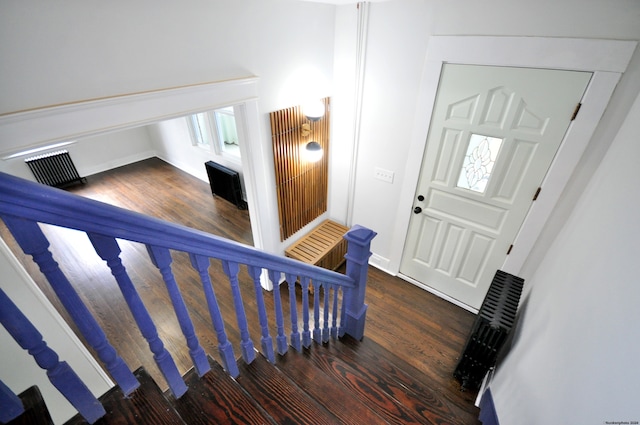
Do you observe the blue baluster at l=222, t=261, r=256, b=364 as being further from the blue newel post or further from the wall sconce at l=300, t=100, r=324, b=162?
the wall sconce at l=300, t=100, r=324, b=162

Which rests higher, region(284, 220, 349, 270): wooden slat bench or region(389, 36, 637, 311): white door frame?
region(389, 36, 637, 311): white door frame

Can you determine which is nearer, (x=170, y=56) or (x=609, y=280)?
(x=609, y=280)

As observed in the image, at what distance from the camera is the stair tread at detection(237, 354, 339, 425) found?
1.11 metres

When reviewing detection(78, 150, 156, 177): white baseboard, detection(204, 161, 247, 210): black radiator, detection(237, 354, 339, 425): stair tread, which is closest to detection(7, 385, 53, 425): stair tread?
detection(237, 354, 339, 425): stair tread

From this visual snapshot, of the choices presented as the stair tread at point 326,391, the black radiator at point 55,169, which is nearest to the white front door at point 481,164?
the stair tread at point 326,391

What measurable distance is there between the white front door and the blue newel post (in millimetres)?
1279

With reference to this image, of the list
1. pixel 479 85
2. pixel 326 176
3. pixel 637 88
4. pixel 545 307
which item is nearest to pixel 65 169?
pixel 326 176

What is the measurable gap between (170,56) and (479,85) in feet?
6.89

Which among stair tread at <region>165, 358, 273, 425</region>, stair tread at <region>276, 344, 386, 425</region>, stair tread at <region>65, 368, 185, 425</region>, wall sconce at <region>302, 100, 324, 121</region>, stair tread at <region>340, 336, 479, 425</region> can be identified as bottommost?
stair tread at <region>340, 336, 479, 425</region>

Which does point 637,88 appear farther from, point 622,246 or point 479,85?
point 622,246

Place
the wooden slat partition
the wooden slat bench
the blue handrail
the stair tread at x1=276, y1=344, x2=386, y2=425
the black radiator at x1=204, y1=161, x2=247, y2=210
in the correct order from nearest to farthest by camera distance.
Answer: the blue handrail → the stair tread at x1=276, y1=344, x2=386, y2=425 → the wooden slat partition → the wooden slat bench → the black radiator at x1=204, y1=161, x2=247, y2=210

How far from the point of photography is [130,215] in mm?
647

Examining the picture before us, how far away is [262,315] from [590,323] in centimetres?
126

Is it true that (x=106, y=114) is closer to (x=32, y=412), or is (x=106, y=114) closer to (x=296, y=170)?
(x=32, y=412)
